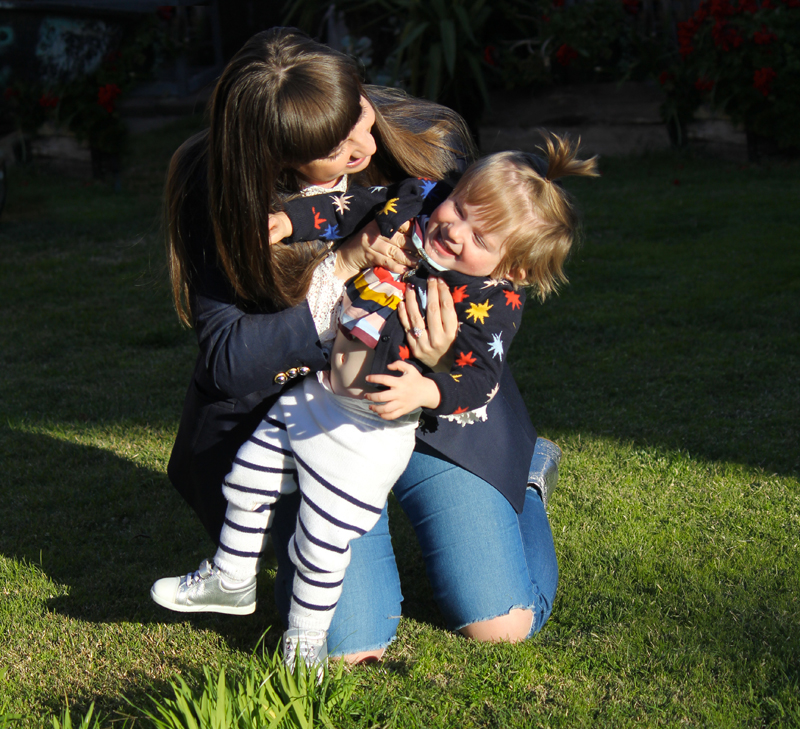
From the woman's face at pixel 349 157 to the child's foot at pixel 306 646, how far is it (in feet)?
3.40

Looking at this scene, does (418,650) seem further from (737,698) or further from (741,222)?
(741,222)

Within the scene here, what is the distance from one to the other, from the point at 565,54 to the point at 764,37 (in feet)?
5.52

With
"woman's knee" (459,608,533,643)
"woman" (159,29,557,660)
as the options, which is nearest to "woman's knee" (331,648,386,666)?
"woman" (159,29,557,660)

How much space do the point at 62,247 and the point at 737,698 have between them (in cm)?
560

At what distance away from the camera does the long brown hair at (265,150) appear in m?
1.75

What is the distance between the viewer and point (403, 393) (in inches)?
68.6

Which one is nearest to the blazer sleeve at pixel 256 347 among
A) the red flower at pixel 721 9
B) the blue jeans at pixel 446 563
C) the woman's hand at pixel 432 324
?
the woman's hand at pixel 432 324

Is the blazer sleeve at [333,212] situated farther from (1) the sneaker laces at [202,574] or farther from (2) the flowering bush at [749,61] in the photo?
(2) the flowering bush at [749,61]

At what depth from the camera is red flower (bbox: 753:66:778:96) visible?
644cm

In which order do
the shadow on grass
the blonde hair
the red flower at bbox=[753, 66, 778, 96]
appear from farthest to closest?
the red flower at bbox=[753, 66, 778, 96]
the shadow on grass
the blonde hair

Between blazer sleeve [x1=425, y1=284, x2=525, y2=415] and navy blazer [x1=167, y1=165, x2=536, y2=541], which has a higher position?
blazer sleeve [x1=425, y1=284, x2=525, y2=415]

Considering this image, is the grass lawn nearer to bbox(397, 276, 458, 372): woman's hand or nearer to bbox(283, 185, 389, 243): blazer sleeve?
bbox(283, 185, 389, 243): blazer sleeve

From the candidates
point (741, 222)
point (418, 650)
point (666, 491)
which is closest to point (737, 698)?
point (418, 650)

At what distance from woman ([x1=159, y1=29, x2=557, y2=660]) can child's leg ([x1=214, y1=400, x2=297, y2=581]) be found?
5.2 inches
